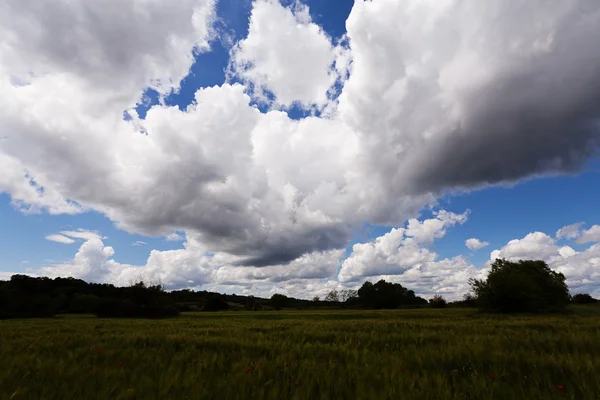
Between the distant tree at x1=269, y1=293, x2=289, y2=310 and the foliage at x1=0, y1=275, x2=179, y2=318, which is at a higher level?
the distant tree at x1=269, y1=293, x2=289, y2=310

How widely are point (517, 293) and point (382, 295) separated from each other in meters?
86.4

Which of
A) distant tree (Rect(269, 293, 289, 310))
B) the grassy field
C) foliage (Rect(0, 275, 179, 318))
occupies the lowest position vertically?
the grassy field

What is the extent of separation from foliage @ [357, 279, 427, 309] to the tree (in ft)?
243

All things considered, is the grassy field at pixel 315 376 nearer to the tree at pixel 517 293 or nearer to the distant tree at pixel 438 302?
the tree at pixel 517 293

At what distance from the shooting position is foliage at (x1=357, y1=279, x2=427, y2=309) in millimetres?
133250

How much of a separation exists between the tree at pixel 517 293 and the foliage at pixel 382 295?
2918 inches

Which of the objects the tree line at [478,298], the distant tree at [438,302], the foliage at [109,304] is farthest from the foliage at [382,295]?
the foliage at [109,304]

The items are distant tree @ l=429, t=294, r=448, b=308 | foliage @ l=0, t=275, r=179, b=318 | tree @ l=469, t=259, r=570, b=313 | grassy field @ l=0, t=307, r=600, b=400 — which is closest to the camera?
grassy field @ l=0, t=307, r=600, b=400

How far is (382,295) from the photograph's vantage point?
135 m

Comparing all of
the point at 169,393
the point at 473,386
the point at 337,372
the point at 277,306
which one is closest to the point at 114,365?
the point at 169,393

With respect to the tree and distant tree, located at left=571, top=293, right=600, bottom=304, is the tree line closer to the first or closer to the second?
the tree

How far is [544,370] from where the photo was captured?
13.7 ft

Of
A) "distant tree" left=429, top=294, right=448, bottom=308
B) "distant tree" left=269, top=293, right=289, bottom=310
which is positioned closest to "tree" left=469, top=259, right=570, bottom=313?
"distant tree" left=429, top=294, right=448, bottom=308

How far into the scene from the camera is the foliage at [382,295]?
5246 inches
